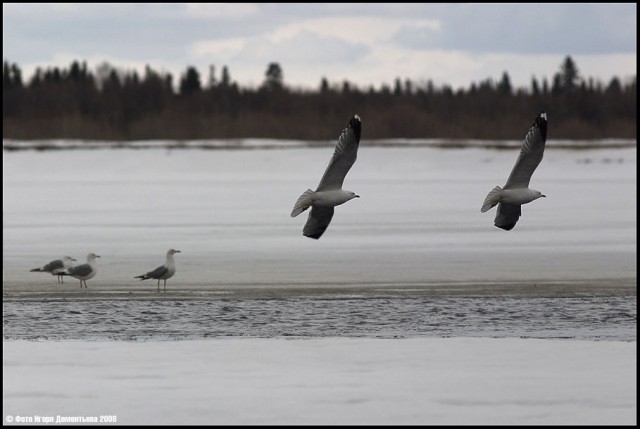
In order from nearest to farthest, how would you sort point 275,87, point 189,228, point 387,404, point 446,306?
point 387,404 < point 446,306 < point 189,228 < point 275,87

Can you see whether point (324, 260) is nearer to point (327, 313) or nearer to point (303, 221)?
point (327, 313)

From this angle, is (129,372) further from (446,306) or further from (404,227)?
(404,227)

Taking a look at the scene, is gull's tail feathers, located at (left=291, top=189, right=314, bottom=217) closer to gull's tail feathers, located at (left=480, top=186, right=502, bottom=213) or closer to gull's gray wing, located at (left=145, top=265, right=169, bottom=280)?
gull's tail feathers, located at (left=480, top=186, right=502, bottom=213)

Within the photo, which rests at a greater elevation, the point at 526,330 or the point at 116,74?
Answer: the point at 116,74

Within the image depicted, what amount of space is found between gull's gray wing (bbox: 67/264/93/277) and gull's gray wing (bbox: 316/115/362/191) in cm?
342

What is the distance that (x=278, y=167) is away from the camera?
3819cm

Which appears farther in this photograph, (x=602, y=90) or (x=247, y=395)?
(x=602, y=90)

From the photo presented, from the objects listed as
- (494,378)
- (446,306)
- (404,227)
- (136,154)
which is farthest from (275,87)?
(494,378)

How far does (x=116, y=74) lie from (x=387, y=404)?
5782 cm

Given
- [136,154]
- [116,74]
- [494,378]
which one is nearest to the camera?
[494,378]

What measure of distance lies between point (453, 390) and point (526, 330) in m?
2.90

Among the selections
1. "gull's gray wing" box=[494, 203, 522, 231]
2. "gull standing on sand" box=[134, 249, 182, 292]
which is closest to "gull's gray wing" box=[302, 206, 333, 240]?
"gull's gray wing" box=[494, 203, 522, 231]

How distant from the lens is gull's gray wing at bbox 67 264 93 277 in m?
15.3

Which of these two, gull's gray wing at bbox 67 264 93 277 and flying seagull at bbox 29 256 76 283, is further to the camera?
flying seagull at bbox 29 256 76 283
